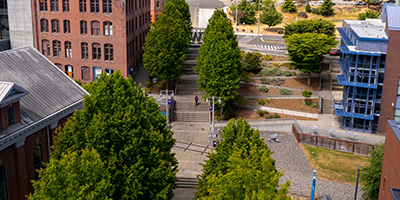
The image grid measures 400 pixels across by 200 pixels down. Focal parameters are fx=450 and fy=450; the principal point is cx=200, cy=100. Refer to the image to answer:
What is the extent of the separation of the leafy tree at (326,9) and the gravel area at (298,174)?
247 feet

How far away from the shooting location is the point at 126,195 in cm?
3084

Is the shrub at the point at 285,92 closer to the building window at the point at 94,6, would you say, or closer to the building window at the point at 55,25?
the building window at the point at 94,6

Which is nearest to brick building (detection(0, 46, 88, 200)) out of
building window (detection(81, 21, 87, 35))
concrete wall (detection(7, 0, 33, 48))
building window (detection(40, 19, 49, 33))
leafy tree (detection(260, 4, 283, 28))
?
building window (detection(81, 21, 87, 35))

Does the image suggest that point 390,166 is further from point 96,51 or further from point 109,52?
point 96,51

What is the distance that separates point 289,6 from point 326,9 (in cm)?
1053

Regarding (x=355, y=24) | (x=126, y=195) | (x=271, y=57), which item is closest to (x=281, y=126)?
(x=355, y=24)

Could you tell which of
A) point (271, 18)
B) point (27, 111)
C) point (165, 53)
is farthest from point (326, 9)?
point (27, 111)

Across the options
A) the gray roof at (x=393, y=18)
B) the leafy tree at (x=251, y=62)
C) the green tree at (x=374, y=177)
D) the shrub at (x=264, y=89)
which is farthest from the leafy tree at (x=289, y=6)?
the green tree at (x=374, y=177)

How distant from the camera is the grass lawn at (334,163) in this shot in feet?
167

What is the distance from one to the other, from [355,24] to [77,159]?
54451mm

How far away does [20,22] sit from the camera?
79125 millimetres

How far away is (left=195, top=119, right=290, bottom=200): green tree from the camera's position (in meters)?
25.9

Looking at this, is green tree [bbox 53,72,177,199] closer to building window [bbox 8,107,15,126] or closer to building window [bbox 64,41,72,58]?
building window [bbox 8,107,15,126]

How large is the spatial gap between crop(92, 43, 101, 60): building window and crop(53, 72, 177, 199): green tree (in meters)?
43.6
